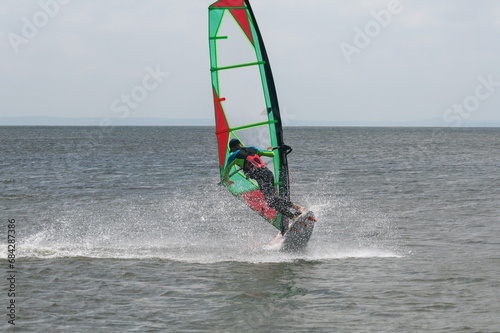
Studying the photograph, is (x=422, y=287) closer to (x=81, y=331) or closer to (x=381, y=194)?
(x=81, y=331)

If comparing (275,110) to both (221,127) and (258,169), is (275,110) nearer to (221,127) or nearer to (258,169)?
(221,127)

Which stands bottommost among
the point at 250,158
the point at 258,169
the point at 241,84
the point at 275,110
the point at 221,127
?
the point at 258,169

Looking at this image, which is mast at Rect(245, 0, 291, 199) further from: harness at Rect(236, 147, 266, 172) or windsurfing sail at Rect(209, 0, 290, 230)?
harness at Rect(236, 147, 266, 172)

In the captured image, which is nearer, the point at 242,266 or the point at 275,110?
the point at 242,266

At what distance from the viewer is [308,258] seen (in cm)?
939

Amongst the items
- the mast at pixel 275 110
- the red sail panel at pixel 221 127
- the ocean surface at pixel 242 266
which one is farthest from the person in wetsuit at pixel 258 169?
the ocean surface at pixel 242 266

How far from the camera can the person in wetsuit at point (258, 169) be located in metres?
9.00

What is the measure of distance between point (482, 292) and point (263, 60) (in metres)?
4.33

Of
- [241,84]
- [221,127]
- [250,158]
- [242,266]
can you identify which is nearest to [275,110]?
[241,84]

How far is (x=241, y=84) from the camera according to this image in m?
9.42

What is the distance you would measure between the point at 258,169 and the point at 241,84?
1312mm

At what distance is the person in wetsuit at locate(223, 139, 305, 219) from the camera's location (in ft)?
29.5

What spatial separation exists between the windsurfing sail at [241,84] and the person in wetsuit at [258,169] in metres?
0.41

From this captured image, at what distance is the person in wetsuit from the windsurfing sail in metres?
0.41
